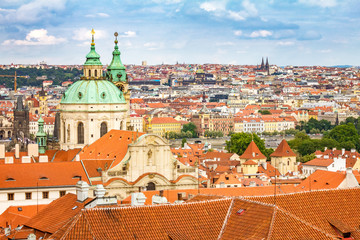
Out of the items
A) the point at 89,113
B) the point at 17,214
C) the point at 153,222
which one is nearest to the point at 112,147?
the point at 89,113

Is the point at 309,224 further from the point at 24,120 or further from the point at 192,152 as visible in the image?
the point at 24,120

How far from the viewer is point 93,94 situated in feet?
220

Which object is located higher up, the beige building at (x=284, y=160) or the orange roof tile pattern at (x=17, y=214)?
the orange roof tile pattern at (x=17, y=214)

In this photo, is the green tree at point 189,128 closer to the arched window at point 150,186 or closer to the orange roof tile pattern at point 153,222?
the arched window at point 150,186

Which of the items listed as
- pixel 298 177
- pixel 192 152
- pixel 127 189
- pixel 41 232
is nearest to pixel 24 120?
pixel 192 152

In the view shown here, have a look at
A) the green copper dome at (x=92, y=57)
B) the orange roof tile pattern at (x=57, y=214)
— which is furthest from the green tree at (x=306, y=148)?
the orange roof tile pattern at (x=57, y=214)

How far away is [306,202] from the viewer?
25.9m

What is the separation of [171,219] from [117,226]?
1619 mm

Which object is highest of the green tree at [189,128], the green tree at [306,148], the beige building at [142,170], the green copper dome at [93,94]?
the green copper dome at [93,94]

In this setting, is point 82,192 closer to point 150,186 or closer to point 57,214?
point 57,214

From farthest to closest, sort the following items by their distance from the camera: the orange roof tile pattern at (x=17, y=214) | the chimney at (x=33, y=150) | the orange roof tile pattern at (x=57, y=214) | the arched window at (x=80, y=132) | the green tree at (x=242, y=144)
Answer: the green tree at (x=242, y=144) → the arched window at (x=80, y=132) → the chimney at (x=33, y=150) → the orange roof tile pattern at (x=17, y=214) → the orange roof tile pattern at (x=57, y=214)

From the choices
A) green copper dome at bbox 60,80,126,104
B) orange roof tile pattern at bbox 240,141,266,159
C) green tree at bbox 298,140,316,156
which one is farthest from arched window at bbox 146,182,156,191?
green tree at bbox 298,140,316,156

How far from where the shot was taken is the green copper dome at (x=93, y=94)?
66.7 metres

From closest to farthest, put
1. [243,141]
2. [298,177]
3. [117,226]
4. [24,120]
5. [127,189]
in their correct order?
[117,226]
[127,189]
[298,177]
[243,141]
[24,120]
